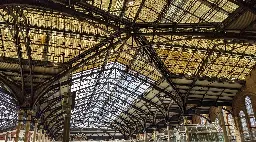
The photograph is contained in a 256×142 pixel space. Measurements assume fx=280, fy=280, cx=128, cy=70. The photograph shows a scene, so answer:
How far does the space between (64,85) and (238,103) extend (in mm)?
19313

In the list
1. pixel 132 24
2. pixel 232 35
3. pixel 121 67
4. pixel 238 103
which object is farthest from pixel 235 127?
pixel 132 24

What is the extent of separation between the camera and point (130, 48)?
21.6 m

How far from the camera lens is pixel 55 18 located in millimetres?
19984

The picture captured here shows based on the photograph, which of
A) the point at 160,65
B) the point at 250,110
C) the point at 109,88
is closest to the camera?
the point at 160,65

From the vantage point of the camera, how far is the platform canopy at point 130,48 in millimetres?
17281

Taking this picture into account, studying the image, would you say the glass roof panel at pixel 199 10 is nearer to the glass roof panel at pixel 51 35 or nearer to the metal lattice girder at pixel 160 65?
the metal lattice girder at pixel 160 65

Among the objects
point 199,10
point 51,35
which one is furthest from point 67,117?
point 51,35

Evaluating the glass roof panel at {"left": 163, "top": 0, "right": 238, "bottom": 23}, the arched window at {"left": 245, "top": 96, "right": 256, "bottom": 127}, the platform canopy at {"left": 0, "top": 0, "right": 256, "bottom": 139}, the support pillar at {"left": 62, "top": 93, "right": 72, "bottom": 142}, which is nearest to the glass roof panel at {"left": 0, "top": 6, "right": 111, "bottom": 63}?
the platform canopy at {"left": 0, "top": 0, "right": 256, "bottom": 139}

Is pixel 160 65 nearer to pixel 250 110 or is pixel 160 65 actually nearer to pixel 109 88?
pixel 250 110

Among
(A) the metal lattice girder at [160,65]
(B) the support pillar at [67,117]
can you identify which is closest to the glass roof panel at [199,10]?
(A) the metal lattice girder at [160,65]

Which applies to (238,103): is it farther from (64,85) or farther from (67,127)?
(67,127)

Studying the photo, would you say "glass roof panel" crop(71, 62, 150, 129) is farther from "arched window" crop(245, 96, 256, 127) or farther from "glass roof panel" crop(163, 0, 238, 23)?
"arched window" crop(245, 96, 256, 127)

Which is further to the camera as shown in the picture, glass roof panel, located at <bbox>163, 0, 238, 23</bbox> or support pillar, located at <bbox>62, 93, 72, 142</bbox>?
glass roof panel, located at <bbox>163, 0, 238, 23</bbox>

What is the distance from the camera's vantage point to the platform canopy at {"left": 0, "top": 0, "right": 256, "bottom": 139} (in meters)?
→ 17.3
